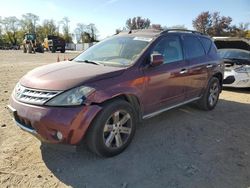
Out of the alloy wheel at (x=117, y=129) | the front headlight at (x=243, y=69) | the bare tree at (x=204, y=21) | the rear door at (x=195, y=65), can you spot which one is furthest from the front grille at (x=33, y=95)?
the bare tree at (x=204, y=21)

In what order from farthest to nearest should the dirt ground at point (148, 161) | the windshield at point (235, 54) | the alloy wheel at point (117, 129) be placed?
the windshield at point (235, 54) → the alloy wheel at point (117, 129) → the dirt ground at point (148, 161)

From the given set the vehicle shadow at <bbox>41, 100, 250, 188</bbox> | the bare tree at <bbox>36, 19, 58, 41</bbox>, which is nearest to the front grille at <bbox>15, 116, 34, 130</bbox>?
the vehicle shadow at <bbox>41, 100, 250, 188</bbox>

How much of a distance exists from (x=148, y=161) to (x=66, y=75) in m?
1.68

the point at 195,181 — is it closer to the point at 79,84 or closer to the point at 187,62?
the point at 79,84

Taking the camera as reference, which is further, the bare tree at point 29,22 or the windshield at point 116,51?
the bare tree at point 29,22

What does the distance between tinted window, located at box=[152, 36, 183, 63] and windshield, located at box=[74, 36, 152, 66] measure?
224mm

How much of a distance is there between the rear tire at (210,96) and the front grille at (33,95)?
3.97 metres

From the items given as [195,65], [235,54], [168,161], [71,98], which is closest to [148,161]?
[168,161]

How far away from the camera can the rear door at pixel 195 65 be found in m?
5.72

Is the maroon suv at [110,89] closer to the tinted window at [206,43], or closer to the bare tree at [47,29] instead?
the tinted window at [206,43]

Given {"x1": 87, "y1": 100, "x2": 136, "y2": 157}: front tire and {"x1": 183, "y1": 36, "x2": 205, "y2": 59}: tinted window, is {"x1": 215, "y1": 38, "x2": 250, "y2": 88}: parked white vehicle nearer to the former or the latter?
{"x1": 183, "y1": 36, "x2": 205, "y2": 59}: tinted window

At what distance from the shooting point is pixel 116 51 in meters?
5.00

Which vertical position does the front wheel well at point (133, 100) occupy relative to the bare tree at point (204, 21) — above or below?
below

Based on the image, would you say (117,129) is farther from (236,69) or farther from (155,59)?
(236,69)
